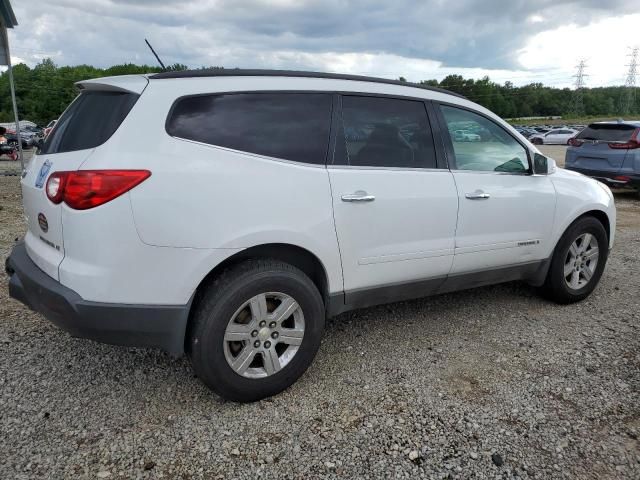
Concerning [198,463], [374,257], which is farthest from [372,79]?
[198,463]

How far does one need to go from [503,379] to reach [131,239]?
2339mm

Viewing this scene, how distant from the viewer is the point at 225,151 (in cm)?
262

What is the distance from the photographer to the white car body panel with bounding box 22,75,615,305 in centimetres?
239

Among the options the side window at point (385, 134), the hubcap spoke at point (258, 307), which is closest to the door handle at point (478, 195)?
the side window at point (385, 134)

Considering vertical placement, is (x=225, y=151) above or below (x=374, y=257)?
above

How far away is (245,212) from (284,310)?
0.60 m

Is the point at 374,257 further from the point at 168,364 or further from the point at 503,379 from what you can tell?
the point at 168,364

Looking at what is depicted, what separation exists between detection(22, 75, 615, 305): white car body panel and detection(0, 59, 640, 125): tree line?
283 feet

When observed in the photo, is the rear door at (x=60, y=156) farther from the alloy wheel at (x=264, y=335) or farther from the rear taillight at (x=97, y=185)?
the alloy wheel at (x=264, y=335)

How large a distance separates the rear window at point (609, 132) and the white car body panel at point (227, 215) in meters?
7.87

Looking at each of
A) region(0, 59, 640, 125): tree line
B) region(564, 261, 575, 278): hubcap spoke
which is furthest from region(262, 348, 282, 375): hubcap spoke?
region(0, 59, 640, 125): tree line

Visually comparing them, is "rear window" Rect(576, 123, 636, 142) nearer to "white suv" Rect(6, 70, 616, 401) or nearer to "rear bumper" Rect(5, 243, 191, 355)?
"white suv" Rect(6, 70, 616, 401)

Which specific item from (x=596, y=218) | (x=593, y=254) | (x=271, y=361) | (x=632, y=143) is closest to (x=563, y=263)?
(x=593, y=254)

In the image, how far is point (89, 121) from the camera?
8.83ft
